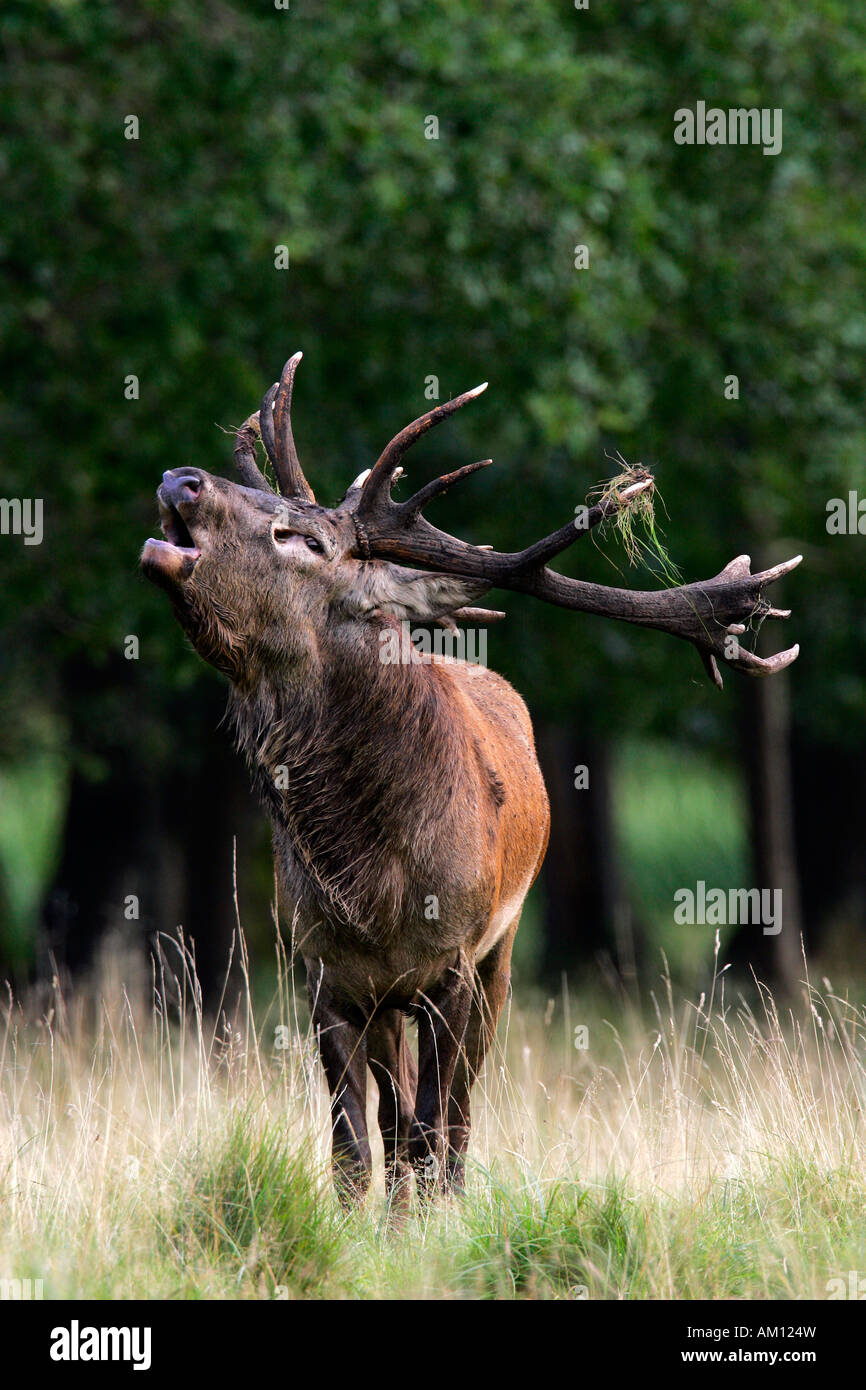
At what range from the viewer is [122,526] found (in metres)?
10.6

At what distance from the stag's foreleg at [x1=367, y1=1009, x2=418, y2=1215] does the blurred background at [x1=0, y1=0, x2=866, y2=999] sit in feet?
10.7

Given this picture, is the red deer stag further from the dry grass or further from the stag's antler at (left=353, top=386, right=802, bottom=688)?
the dry grass

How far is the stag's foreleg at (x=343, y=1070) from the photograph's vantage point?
545 cm

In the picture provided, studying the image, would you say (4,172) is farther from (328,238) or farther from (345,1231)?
(345,1231)

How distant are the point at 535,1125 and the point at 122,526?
20.1 ft

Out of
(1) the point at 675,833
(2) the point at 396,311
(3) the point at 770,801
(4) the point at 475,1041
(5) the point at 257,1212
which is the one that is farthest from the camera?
(1) the point at 675,833

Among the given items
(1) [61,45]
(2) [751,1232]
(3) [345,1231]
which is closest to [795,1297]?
(2) [751,1232]

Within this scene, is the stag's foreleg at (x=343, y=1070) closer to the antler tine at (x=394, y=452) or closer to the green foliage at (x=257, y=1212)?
the green foliage at (x=257, y=1212)

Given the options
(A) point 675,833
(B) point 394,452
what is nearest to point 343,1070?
(B) point 394,452

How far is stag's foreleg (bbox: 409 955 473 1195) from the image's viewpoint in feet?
18.1

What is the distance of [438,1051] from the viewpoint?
5586mm

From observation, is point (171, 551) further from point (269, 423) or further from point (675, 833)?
point (675, 833)

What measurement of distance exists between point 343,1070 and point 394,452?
205cm

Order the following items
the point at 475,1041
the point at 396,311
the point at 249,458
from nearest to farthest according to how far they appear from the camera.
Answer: the point at 249,458 → the point at 475,1041 → the point at 396,311
